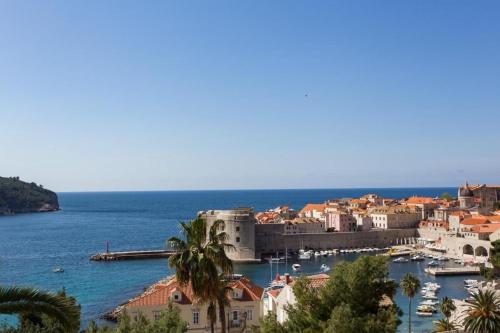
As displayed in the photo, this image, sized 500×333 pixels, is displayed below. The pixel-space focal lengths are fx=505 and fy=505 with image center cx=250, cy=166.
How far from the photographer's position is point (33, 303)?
22.9 feet

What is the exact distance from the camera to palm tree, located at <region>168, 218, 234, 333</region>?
1234 cm

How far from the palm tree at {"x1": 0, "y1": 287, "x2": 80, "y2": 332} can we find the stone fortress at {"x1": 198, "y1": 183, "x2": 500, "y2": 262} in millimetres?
56826

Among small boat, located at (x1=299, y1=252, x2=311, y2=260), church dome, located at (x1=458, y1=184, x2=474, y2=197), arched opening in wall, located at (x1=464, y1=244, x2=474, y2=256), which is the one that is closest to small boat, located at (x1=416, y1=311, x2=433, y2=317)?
small boat, located at (x1=299, y1=252, x2=311, y2=260)

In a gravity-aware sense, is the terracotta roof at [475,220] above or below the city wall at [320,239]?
above

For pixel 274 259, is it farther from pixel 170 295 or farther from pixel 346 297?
pixel 346 297

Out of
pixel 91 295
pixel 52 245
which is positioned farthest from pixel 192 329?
pixel 52 245

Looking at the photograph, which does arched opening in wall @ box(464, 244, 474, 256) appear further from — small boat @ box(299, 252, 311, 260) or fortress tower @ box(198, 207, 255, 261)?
fortress tower @ box(198, 207, 255, 261)

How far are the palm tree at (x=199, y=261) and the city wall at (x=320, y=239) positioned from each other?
6008 centimetres

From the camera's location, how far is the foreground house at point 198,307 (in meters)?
24.3

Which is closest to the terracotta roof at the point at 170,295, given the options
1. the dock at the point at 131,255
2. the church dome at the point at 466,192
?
the dock at the point at 131,255

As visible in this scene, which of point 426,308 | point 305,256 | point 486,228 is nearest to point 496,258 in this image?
point 426,308

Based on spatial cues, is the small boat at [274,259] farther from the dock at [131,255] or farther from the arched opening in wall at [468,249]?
the arched opening in wall at [468,249]

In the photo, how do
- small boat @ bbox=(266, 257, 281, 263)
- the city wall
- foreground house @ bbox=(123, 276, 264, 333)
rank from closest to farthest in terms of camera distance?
1. foreground house @ bbox=(123, 276, 264, 333)
2. small boat @ bbox=(266, 257, 281, 263)
3. the city wall

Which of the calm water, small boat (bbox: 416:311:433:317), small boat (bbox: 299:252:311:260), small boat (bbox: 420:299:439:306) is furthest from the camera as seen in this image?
small boat (bbox: 299:252:311:260)
